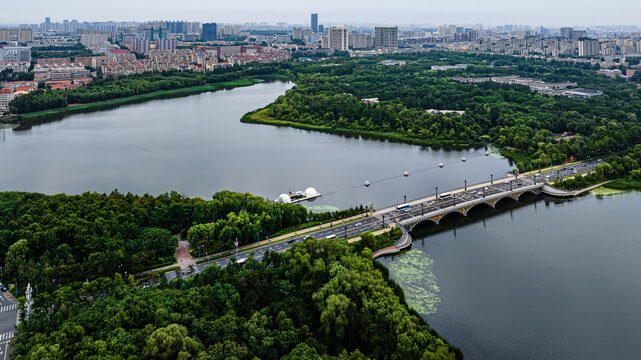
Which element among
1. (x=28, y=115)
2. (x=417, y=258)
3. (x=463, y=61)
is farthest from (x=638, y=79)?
(x=28, y=115)

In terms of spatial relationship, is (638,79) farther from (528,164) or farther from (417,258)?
(417,258)

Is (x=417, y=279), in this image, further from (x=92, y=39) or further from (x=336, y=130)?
(x=92, y=39)

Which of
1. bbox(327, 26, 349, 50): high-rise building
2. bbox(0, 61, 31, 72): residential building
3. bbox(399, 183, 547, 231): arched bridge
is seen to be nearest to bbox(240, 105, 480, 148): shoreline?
bbox(399, 183, 547, 231): arched bridge

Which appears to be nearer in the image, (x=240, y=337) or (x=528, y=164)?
(x=240, y=337)

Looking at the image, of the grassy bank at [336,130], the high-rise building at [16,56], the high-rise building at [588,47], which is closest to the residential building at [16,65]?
the high-rise building at [16,56]

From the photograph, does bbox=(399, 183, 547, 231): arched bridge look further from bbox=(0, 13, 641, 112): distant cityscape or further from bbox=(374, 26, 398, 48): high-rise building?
bbox=(374, 26, 398, 48): high-rise building
